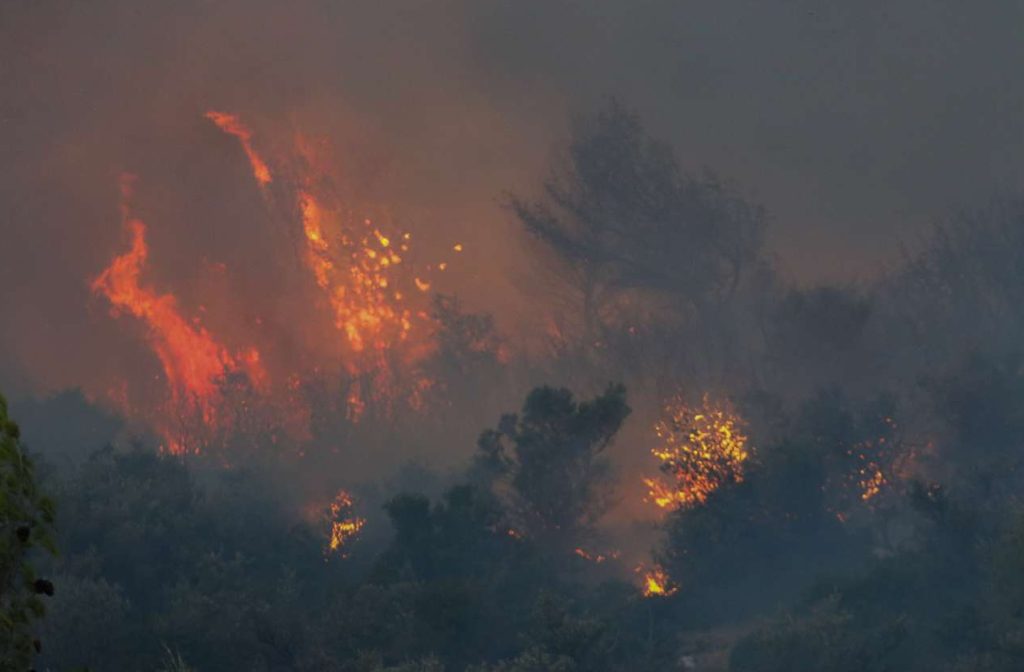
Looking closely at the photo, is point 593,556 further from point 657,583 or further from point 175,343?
point 175,343

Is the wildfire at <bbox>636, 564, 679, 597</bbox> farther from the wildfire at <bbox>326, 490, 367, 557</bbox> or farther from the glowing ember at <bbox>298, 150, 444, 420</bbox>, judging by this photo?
the glowing ember at <bbox>298, 150, 444, 420</bbox>

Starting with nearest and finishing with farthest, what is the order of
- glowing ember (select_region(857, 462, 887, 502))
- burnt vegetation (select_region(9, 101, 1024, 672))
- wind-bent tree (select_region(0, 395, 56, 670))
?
wind-bent tree (select_region(0, 395, 56, 670))
burnt vegetation (select_region(9, 101, 1024, 672))
glowing ember (select_region(857, 462, 887, 502))

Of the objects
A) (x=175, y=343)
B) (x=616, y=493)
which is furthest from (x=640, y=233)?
(x=175, y=343)

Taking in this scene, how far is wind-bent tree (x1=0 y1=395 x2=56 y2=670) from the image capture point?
5988mm

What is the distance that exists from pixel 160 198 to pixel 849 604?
3399 inches

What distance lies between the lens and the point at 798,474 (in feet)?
132

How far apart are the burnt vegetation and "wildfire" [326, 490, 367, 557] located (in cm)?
19

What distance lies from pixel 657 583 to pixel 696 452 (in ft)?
22.6

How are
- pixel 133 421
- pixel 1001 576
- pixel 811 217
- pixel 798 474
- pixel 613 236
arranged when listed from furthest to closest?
pixel 811 217 → pixel 133 421 → pixel 613 236 → pixel 798 474 → pixel 1001 576

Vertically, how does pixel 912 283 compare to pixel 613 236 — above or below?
below

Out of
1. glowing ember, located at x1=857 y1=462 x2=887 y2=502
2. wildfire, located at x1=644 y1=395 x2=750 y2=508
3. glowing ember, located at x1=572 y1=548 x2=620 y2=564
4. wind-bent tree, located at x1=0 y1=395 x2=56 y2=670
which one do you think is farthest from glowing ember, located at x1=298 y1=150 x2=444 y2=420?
wind-bent tree, located at x1=0 y1=395 x2=56 y2=670

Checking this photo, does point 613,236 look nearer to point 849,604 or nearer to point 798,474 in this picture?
point 798,474

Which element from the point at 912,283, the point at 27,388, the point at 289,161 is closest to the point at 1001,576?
the point at 912,283

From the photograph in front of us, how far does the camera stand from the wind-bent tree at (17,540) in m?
5.99
